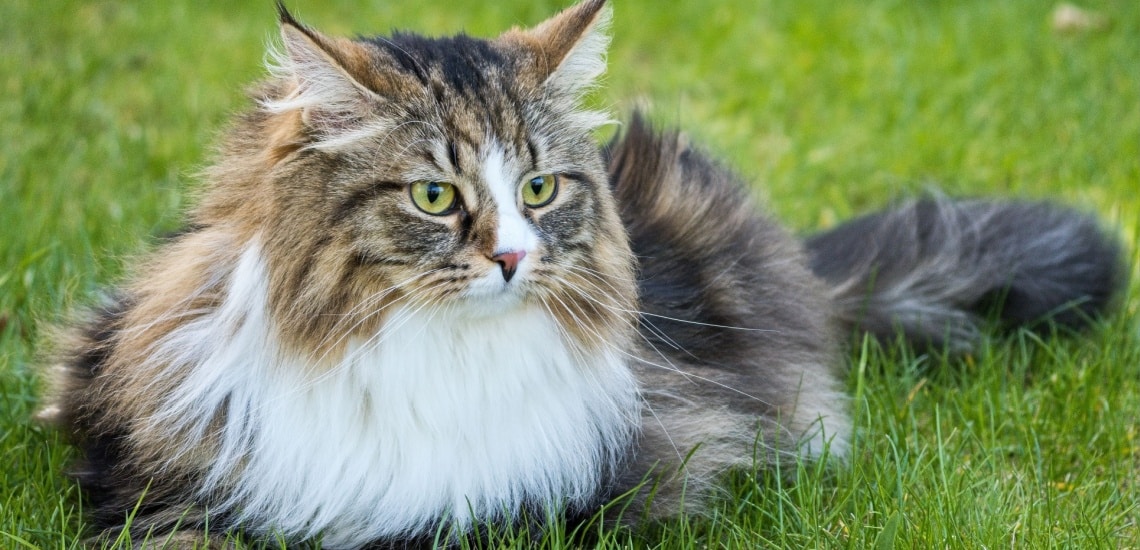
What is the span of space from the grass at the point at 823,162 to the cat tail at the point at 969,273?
113 millimetres

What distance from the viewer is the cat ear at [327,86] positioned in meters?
2.36

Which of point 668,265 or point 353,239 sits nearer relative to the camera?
point 353,239

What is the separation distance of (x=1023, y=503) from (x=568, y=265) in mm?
1394

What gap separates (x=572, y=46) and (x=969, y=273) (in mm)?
1986

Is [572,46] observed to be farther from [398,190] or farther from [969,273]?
[969,273]

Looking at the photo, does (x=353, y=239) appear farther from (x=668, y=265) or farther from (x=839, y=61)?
(x=839, y=61)

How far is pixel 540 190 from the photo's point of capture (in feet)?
8.54

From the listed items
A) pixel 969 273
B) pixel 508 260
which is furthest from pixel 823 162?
pixel 508 260

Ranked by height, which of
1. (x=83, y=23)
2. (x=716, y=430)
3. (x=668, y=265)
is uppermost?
(x=83, y=23)

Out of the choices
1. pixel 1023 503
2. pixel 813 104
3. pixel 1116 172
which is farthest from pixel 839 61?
pixel 1023 503

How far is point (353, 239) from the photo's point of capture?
2.46 metres

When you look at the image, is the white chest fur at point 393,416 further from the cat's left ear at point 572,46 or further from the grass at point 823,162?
the cat's left ear at point 572,46

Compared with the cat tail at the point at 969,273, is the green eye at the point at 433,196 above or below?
above

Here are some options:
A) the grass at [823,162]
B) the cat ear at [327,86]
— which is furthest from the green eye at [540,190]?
the grass at [823,162]
